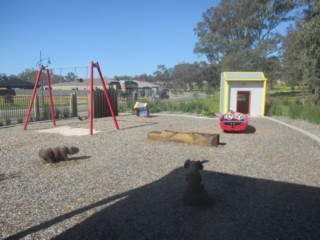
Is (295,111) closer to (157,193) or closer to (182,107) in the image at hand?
(182,107)

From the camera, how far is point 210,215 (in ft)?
13.7

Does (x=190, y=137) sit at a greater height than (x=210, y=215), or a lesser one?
greater

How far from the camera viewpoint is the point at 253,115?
734 inches

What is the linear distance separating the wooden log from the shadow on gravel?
137 inches

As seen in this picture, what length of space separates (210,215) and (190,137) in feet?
16.7

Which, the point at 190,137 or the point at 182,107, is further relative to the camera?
the point at 182,107

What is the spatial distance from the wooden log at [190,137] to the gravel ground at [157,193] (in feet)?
1.06

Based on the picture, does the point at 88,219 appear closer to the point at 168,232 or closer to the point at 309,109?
the point at 168,232

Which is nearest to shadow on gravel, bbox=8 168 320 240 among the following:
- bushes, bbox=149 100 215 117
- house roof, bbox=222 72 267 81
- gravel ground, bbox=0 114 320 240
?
gravel ground, bbox=0 114 320 240

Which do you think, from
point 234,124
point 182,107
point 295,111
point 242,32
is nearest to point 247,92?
point 295,111

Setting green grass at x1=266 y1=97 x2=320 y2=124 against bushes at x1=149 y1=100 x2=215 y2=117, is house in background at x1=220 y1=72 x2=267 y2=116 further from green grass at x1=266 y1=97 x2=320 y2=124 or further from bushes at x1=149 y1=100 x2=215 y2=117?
bushes at x1=149 y1=100 x2=215 y2=117

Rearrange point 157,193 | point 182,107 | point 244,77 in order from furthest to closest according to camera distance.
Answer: point 182,107 → point 244,77 → point 157,193

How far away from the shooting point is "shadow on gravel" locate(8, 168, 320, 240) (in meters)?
3.70

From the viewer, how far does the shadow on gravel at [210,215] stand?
3.70 meters
